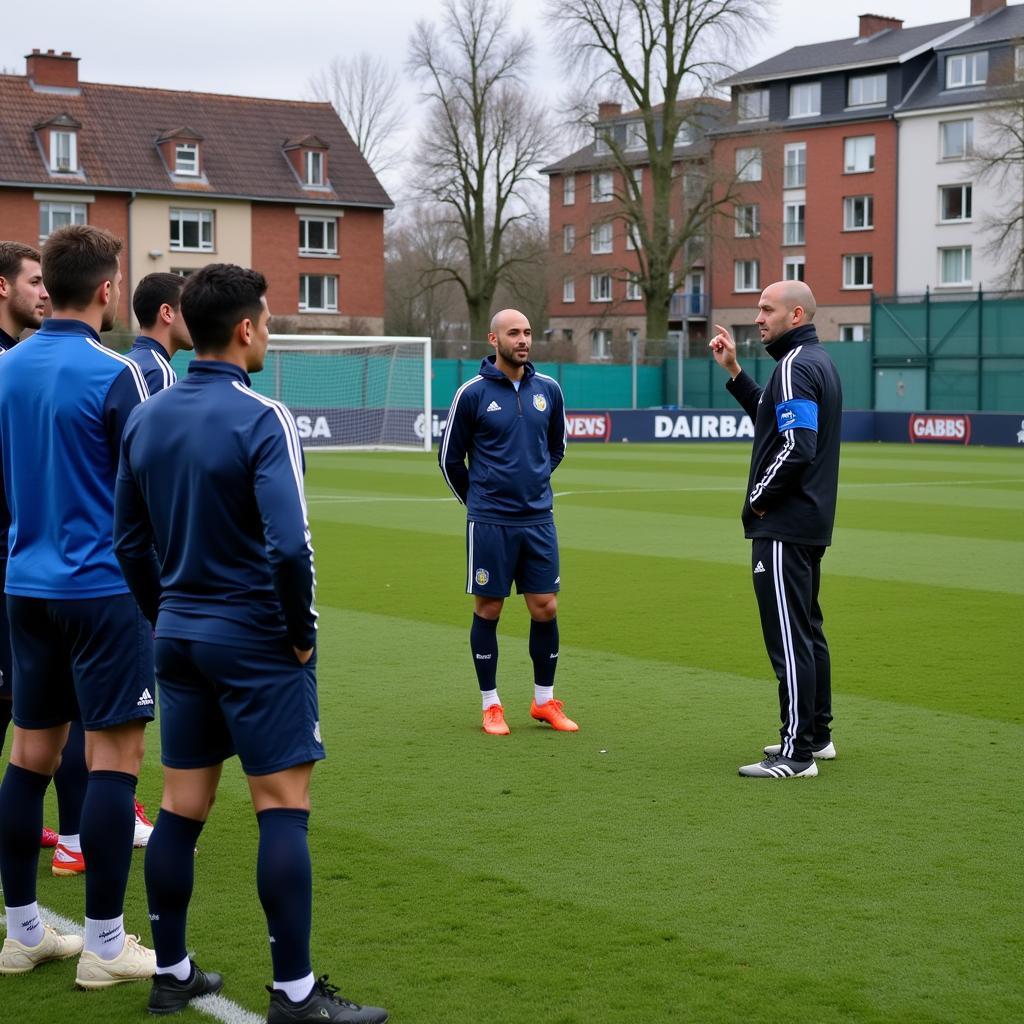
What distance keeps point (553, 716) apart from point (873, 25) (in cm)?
6387

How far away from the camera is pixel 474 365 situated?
146 ft

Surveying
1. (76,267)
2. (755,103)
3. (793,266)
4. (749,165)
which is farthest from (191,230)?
(76,267)

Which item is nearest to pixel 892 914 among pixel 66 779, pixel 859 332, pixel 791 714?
pixel 791 714

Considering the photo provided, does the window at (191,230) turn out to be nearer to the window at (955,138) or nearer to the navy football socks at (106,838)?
the window at (955,138)

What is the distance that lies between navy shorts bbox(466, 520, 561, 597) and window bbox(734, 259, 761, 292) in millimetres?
60707

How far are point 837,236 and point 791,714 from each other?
59014mm

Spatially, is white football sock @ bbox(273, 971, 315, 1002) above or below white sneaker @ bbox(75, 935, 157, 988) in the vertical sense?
above

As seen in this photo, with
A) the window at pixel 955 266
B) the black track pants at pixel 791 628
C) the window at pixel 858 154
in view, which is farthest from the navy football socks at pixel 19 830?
the window at pixel 858 154

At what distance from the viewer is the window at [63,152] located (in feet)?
176

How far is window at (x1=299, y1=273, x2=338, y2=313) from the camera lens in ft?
197

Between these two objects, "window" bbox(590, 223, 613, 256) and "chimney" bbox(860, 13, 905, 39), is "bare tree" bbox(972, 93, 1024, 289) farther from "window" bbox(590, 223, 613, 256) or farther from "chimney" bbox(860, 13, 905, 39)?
"window" bbox(590, 223, 613, 256)

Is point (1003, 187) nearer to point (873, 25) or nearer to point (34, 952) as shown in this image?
point (873, 25)

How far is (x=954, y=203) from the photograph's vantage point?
59281 millimetres

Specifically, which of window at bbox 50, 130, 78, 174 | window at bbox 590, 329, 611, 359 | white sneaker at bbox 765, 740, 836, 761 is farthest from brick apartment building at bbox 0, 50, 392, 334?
white sneaker at bbox 765, 740, 836, 761
